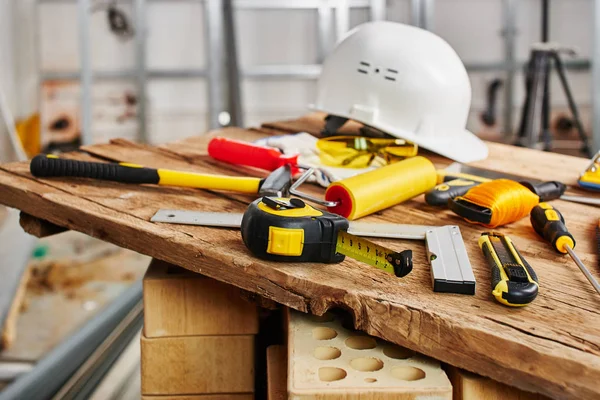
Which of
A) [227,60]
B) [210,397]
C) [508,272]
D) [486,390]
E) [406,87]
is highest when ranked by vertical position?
[227,60]

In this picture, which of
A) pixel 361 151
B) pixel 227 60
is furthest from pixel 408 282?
pixel 227 60

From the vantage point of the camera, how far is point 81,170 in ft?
3.84

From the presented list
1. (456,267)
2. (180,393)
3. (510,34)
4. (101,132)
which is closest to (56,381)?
(180,393)

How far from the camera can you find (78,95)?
4109mm

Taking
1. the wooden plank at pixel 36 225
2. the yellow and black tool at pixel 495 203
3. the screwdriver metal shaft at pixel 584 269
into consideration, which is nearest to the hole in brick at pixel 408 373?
the screwdriver metal shaft at pixel 584 269

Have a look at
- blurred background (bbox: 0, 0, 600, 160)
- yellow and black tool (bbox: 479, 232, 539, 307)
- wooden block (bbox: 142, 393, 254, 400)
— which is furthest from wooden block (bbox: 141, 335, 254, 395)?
blurred background (bbox: 0, 0, 600, 160)

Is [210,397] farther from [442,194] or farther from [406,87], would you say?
[406,87]

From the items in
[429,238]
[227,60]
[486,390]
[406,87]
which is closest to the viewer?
[486,390]

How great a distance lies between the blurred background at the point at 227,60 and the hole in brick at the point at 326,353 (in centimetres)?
314

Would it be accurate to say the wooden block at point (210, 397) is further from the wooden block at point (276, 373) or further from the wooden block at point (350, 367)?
the wooden block at point (350, 367)

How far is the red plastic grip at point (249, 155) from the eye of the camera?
1269mm

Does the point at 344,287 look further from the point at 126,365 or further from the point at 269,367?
the point at 126,365

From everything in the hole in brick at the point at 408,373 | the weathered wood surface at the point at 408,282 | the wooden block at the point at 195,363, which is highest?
the weathered wood surface at the point at 408,282

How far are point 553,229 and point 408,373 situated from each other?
322 mm
